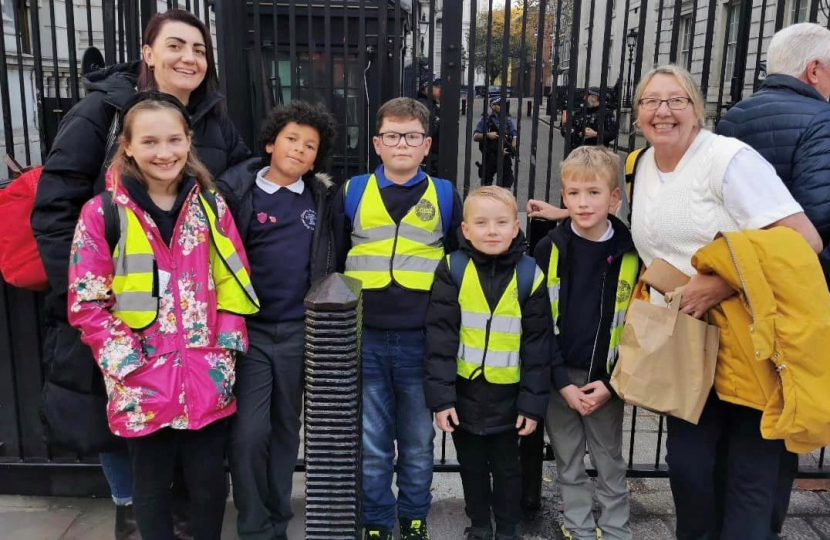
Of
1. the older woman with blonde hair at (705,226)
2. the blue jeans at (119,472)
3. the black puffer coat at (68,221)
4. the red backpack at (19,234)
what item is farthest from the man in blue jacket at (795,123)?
the red backpack at (19,234)

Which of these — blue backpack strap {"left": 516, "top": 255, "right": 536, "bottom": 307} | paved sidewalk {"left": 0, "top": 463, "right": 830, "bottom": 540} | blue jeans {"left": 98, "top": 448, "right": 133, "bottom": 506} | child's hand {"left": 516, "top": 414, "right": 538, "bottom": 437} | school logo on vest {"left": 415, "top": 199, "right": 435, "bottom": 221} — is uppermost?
school logo on vest {"left": 415, "top": 199, "right": 435, "bottom": 221}

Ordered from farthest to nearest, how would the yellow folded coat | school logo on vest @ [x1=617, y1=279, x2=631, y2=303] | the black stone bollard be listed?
1. school logo on vest @ [x1=617, y1=279, x2=631, y2=303]
2. the yellow folded coat
3. the black stone bollard

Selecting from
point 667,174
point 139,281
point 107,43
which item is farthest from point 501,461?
point 107,43

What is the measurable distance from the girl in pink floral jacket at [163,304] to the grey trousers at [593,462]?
4.62 feet

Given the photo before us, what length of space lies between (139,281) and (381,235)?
96 centimetres

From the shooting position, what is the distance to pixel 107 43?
10.2ft

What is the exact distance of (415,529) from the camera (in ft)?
9.64

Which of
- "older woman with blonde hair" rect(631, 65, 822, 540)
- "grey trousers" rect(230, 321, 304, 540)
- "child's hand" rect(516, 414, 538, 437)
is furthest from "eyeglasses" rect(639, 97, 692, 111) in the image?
"grey trousers" rect(230, 321, 304, 540)

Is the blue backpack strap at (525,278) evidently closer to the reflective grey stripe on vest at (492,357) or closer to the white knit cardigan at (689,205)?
the reflective grey stripe on vest at (492,357)

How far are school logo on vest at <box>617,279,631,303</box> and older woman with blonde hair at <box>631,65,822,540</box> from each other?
16 cm

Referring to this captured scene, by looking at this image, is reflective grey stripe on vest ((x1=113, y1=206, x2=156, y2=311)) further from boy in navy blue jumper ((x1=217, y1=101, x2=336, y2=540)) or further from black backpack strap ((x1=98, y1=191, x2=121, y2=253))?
boy in navy blue jumper ((x1=217, y1=101, x2=336, y2=540))

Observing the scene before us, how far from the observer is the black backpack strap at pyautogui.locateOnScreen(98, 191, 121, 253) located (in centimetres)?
231

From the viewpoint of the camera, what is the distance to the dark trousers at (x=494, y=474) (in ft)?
9.12

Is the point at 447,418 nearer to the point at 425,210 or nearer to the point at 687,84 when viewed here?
the point at 425,210
